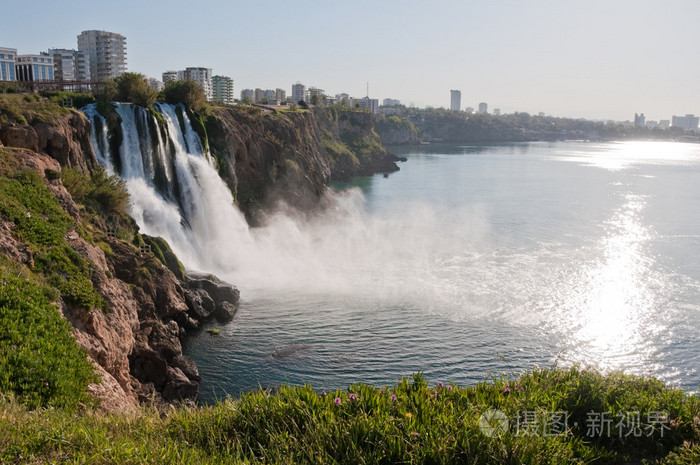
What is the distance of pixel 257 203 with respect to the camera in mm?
44156

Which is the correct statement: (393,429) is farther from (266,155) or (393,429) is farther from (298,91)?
(298,91)

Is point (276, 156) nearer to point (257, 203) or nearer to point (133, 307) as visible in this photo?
point (257, 203)

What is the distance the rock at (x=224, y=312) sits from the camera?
24.2 m

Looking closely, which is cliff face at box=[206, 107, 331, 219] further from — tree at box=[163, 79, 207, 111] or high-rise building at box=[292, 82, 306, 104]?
high-rise building at box=[292, 82, 306, 104]

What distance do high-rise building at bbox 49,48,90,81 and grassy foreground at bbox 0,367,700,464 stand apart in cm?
9604

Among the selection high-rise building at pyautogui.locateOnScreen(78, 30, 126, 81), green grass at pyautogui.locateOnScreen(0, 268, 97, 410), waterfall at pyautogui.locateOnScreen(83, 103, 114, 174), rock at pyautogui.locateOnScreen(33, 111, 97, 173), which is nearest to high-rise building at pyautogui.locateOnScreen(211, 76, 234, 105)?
high-rise building at pyautogui.locateOnScreen(78, 30, 126, 81)

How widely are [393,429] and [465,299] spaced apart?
19279 mm

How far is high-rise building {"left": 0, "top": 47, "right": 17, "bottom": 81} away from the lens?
74.1m

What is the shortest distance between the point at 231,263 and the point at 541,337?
693 inches

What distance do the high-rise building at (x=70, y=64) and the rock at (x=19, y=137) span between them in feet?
256

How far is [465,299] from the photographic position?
27.7 metres

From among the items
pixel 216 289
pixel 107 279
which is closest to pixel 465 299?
pixel 216 289

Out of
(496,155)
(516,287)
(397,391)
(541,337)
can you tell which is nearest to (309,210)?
(516,287)

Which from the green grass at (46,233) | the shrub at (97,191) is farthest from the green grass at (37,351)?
the shrub at (97,191)
